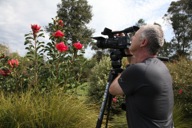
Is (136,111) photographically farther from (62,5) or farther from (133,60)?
(62,5)

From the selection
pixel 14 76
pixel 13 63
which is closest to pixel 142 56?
pixel 13 63

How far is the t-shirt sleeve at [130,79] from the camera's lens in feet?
6.83

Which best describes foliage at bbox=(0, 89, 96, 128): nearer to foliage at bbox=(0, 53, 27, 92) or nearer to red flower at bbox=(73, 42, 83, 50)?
foliage at bbox=(0, 53, 27, 92)

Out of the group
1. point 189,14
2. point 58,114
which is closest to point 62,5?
point 189,14

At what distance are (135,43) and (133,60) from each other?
0.91ft

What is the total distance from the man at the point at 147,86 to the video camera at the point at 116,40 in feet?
0.66

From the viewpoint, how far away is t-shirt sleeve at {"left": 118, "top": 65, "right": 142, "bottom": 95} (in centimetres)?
208

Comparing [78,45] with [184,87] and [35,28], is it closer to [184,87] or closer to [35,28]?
[35,28]

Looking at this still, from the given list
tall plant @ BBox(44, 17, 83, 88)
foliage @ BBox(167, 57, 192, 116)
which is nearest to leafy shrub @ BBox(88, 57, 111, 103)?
foliage @ BBox(167, 57, 192, 116)

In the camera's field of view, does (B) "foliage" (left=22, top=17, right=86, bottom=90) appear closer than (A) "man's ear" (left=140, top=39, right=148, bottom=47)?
No

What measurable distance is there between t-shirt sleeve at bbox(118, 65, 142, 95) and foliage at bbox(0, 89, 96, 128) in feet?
5.73

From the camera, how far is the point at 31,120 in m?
3.56

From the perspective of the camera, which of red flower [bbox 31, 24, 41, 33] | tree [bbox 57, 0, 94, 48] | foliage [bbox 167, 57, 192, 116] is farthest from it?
tree [bbox 57, 0, 94, 48]

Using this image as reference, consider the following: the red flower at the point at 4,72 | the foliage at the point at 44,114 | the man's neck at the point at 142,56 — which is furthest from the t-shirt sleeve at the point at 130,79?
the red flower at the point at 4,72
